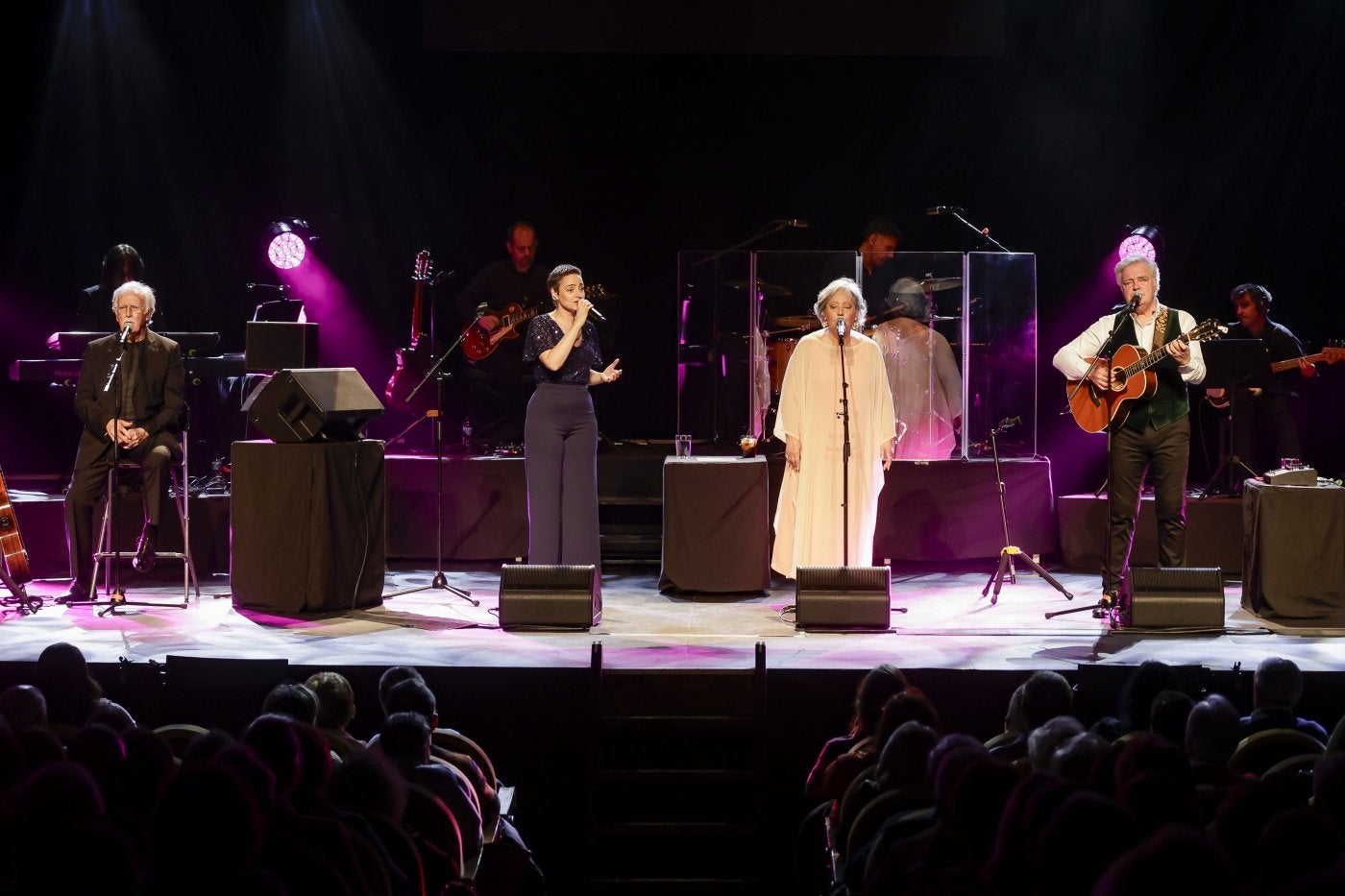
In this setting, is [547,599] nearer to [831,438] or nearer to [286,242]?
[831,438]

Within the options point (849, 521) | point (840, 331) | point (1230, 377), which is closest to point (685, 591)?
point (849, 521)

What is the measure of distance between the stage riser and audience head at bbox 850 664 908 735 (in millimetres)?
4646

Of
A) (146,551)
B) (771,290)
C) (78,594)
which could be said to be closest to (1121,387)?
(771,290)

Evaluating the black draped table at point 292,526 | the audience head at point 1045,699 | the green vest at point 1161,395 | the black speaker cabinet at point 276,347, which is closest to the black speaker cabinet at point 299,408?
the black draped table at point 292,526

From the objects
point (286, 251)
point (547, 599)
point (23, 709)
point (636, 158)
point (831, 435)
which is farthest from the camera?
point (636, 158)

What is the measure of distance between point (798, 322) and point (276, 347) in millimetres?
3472

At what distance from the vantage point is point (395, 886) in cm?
363

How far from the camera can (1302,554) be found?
25.9 feet

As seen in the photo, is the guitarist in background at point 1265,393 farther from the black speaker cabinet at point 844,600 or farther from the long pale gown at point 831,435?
the black speaker cabinet at point 844,600

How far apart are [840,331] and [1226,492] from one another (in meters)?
3.80

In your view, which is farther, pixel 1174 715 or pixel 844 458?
pixel 844 458

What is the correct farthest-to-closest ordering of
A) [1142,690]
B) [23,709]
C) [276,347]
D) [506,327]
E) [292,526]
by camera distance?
[506,327], [276,347], [292,526], [1142,690], [23,709]

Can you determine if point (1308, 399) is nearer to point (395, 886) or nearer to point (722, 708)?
point (722, 708)

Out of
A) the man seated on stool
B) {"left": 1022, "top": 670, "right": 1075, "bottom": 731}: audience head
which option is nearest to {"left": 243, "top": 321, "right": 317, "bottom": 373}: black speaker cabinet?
the man seated on stool
